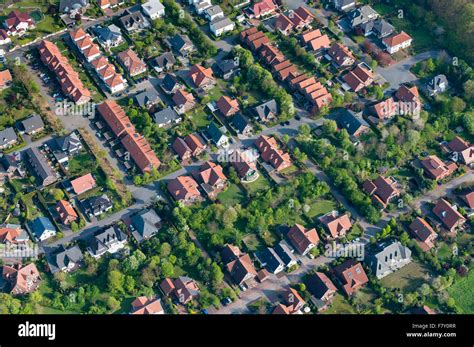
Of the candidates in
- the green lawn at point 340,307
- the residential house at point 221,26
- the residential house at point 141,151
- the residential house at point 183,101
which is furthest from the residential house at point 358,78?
the green lawn at point 340,307

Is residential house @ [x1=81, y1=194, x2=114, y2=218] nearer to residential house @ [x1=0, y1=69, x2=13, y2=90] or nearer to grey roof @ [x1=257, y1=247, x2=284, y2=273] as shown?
grey roof @ [x1=257, y1=247, x2=284, y2=273]

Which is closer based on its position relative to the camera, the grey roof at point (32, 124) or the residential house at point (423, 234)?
the residential house at point (423, 234)

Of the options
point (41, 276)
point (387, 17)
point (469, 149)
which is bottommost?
point (41, 276)

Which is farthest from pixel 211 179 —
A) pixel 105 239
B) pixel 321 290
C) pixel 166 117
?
pixel 321 290

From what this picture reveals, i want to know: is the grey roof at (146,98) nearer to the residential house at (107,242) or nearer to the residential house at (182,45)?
the residential house at (182,45)

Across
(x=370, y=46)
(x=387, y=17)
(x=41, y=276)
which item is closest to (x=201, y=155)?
(x=41, y=276)

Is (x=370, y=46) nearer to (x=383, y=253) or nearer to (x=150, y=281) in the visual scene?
(x=383, y=253)

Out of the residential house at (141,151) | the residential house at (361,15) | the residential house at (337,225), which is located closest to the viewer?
the residential house at (337,225)
